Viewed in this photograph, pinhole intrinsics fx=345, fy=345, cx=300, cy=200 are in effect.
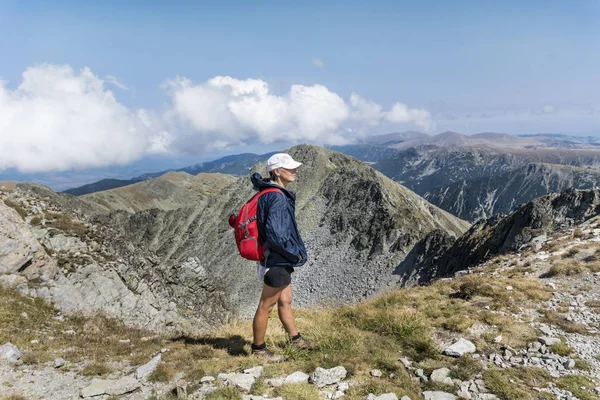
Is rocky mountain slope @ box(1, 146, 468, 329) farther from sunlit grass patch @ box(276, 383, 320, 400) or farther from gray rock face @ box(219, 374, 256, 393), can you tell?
sunlit grass patch @ box(276, 383, 320, 400)

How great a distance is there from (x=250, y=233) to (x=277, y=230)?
65cm

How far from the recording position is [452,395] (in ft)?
20.1

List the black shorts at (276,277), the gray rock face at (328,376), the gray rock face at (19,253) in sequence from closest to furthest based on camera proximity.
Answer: the gray rock face at (328,376), the black shorts at (276,277), the gray rock face at (19,253)

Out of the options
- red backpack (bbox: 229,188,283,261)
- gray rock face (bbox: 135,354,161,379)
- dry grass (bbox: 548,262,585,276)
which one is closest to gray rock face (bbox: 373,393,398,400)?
red backpack (bbox: 229,188,283,261)

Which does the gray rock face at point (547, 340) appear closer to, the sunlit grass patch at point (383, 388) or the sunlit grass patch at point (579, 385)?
the sunlit grass patch at point (579, 385)

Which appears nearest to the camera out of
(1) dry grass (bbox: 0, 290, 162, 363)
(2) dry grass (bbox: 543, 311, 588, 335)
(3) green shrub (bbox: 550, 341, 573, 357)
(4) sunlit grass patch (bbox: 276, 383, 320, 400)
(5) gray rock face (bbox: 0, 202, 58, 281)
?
(4) sunlit grass patch (bbox: 276, 383, 320, 400)

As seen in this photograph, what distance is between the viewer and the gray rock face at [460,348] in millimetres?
7629

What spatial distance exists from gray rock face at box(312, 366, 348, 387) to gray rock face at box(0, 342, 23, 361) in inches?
297

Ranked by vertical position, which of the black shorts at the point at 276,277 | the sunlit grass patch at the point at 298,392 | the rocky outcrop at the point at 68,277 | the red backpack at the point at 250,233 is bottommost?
the rocky outcrop at the point at 68,277

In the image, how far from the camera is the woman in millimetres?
7055

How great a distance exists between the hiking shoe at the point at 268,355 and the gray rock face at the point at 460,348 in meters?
3.72

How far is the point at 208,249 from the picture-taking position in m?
76.2

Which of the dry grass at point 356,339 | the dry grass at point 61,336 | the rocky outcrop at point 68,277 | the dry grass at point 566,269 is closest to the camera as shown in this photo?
the dry grass at point 356,339

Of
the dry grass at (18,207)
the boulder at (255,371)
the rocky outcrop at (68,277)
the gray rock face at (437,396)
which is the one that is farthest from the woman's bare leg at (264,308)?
the dry grass at (18,207)
